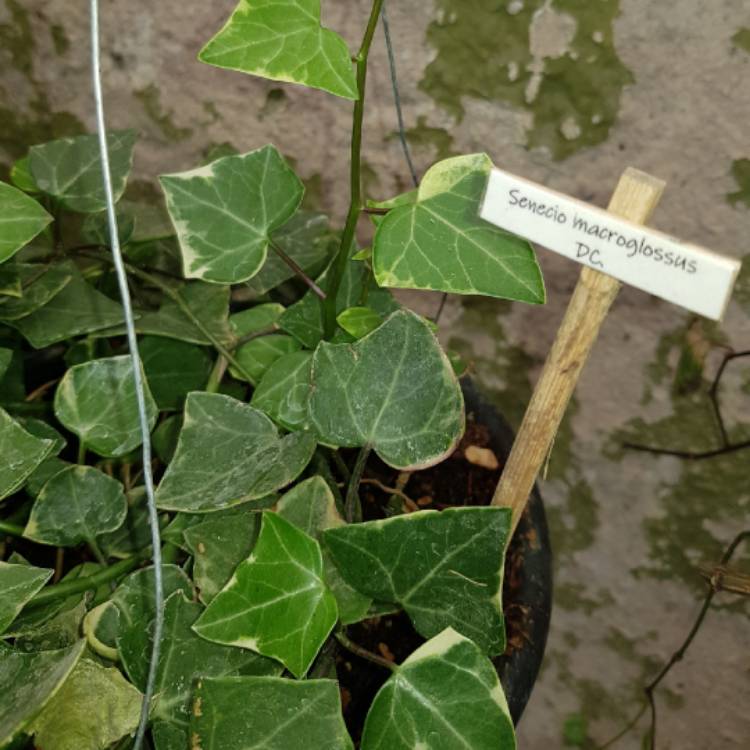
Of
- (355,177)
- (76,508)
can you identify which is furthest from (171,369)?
(355,177)

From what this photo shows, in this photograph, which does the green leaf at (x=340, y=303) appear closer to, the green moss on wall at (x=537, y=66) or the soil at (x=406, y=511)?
the soil at (x=406, y=511)

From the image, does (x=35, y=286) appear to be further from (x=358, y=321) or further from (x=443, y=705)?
(x=443, y=705)

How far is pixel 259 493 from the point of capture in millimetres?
483

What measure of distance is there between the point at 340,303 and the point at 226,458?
0.18 m

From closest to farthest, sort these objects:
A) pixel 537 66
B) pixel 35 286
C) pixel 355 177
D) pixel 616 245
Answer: pixel 616 245 → pixel 355 177 → pixel 35 286 → pixel 537 66

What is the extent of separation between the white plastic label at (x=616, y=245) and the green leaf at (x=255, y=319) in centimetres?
27

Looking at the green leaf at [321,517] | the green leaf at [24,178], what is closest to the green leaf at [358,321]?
the green leaf at [321,517]

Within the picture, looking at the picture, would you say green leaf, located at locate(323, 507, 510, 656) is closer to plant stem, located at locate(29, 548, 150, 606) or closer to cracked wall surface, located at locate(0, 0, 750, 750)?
plant stem, located at locate(29, 548, 150, 606)

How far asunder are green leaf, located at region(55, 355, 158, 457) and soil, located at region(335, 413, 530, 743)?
7.6 inches

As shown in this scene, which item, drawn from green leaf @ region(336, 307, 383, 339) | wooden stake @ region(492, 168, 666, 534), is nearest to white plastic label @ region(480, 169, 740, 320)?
wooden stake @ region(492, 168, 666, 534)

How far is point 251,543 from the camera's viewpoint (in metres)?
0.52

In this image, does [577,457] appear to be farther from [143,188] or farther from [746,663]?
[143,188]

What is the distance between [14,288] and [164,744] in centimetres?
34

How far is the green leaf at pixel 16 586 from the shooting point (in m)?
0.45
